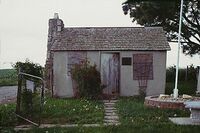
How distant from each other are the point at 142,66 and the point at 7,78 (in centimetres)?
2170

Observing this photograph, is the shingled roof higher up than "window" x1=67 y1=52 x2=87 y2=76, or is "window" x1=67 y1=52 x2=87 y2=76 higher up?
the shingled roof

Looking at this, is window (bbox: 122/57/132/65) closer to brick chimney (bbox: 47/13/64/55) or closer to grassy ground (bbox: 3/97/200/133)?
brick chimney (bbox: 47/13/64/55)

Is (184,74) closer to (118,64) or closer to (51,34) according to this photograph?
(51,34)

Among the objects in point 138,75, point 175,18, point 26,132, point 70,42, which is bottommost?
point 26,132

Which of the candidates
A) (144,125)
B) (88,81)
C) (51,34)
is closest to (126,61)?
(88,81)

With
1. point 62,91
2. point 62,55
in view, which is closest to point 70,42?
point 62,55

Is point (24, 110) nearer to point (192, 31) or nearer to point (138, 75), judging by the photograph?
point (138, 75)

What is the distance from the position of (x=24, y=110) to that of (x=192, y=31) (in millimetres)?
22682

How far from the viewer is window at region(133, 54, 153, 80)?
23.7 m

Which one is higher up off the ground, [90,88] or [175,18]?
[175,18]

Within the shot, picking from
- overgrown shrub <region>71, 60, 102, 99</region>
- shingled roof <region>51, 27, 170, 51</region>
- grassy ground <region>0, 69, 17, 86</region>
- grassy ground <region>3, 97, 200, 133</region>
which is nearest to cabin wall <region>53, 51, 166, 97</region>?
shingled roof <region>51, 27, 170, 51</region>

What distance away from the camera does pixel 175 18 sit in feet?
105

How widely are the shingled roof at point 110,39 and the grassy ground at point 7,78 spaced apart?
485 inches

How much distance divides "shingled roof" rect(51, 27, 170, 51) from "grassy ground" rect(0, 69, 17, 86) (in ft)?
40.4
